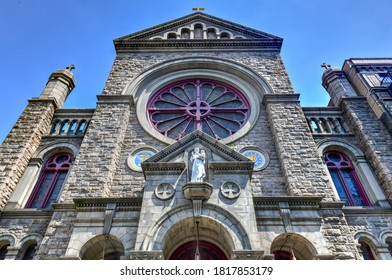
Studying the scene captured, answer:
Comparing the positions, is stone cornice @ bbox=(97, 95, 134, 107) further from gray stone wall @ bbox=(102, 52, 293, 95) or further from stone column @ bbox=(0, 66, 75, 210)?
stone column @ bbox=(0, 66, 75, 210)

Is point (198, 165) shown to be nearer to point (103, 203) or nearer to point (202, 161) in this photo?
point (202, 161)

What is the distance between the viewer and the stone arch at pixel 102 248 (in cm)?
823

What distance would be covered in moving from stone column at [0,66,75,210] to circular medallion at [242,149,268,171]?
8418 millimetres

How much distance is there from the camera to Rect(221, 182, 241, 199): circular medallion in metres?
8.16

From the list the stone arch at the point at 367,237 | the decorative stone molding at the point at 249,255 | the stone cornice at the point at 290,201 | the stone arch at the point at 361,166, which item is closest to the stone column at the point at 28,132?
the decorative stone molding at the point at 249,255

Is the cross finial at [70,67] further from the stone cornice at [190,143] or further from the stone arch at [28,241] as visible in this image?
the stone cornice at [190,143]

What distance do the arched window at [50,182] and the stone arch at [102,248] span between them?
329 cm

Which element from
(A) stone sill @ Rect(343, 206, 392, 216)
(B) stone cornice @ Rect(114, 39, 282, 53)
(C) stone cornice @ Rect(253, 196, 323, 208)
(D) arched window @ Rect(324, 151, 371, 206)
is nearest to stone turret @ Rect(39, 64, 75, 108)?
(B) stone cornice @ Rect(114, 39, 282, 53)

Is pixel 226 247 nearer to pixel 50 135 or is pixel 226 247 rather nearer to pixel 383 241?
pixel 383 241

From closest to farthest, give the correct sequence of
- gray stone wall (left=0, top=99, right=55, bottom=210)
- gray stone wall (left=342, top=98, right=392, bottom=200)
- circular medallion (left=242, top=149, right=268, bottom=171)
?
1. gray stone wall (left=0, top=99, right=55, bottom=210)
2. gray stone wall (left=342, top=98, right=392, bottom=200)
3. circular medallion (left=242, top=149, right=268, bottom=171)

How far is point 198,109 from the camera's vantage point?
13906 mm

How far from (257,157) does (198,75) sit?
19.3 ft

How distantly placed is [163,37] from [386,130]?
12455mm

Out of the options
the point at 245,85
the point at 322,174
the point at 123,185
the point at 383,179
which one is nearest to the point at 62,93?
the point at 123,185
